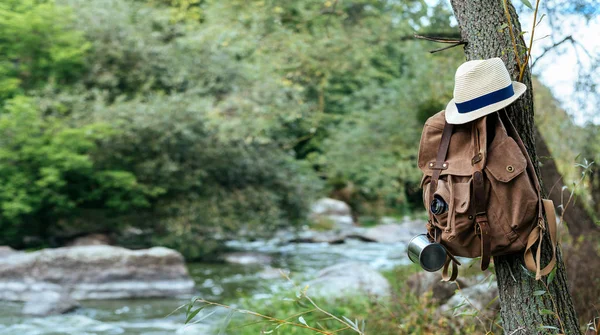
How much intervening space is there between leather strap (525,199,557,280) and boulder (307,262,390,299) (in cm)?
494

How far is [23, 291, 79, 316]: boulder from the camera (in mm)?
8484

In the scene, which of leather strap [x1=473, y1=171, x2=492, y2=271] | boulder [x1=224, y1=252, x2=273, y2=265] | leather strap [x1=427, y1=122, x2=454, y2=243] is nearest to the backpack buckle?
leather strap [x1=473, y1=171, x2=492, y2=271]

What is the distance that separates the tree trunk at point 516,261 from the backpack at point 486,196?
13 cm

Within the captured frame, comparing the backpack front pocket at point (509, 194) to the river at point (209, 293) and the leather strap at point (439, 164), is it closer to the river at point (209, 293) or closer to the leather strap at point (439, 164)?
the leather strap at point (439, 164)

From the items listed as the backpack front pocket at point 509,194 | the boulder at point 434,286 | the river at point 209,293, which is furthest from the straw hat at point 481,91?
the boulder at point 434,286

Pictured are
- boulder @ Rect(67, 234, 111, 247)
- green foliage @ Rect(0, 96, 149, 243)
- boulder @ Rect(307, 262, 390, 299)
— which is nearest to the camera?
boulder @ Rect(307, 262, 390, 299)

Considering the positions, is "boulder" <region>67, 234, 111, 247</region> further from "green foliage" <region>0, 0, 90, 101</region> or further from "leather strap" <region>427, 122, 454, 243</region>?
"leather strap" <region>427, 122, 454, 243</region>

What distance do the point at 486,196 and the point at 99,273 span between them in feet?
31.8

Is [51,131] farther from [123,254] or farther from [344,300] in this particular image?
[344,300]

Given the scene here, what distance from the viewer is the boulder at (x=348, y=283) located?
7418mm

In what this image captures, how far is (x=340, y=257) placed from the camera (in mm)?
14164

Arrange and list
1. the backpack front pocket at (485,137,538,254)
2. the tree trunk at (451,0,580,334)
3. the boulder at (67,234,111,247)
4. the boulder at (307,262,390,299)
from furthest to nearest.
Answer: the boulder at (67,234,111,247)
the boulder at (307,262,390,299)
the tree trunk at (451,0,580,334)
the backpack front pocket at (485,137,538,254)

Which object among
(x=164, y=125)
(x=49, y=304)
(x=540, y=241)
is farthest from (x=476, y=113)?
(x=164, y=125)

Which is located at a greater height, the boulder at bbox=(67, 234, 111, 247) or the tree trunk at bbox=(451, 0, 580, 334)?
the tree trunk at bbox=(451, 0, 580, 334)
